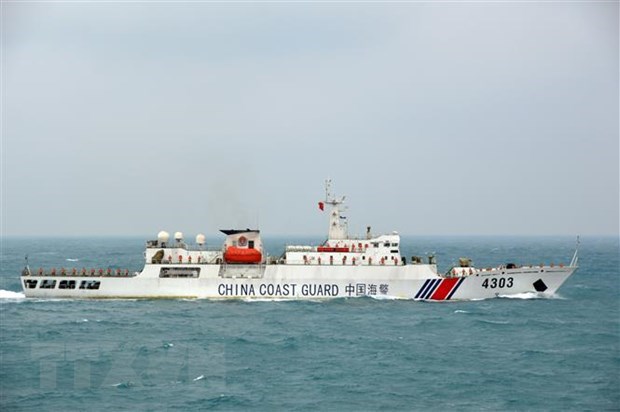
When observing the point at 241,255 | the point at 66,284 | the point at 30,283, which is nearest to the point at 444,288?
the point at 241,255

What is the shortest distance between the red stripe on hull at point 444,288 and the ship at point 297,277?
0.28 ft

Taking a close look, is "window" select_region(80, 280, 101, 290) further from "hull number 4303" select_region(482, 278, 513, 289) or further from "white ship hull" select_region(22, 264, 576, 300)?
"hull number 4303" select_region(482, 278, 513, 289)

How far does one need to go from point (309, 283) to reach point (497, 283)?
16.1 m

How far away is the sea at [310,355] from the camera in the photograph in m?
31.8

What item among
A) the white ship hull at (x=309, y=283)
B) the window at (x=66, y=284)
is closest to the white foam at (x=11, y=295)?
the window at (x=66, y=284)

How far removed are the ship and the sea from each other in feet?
3.88

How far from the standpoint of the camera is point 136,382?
112 ft

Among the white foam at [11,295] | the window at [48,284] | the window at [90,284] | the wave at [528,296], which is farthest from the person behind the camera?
the white foam at [11,295]

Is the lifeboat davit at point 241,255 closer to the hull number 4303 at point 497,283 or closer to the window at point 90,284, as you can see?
the window at point 90,284

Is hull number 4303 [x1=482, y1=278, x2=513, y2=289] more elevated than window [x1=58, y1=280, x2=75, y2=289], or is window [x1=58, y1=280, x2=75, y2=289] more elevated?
hull number 4303 [x1=482, y1=278, x2=513, y2=289]

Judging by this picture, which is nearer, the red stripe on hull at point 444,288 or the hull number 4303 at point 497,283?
the red stripe on hull at point 444,288

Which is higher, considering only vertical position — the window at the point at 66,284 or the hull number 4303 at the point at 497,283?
the hull number 4303 at the point at 497,283

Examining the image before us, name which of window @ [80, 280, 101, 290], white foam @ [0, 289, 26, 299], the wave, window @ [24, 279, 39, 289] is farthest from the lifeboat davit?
the wave

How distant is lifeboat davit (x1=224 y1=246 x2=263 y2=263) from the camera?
59625mm
